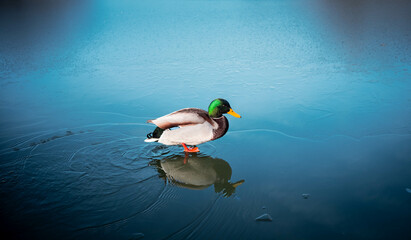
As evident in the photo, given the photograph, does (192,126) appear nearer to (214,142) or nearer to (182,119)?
(182,119)

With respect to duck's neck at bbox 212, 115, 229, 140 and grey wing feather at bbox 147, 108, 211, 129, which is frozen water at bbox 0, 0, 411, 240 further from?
grey wing feather at bbox 147, 108, 211, 129

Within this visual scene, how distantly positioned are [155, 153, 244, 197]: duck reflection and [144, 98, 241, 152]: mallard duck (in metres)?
0.18

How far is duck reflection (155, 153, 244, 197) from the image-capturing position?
2.93 m

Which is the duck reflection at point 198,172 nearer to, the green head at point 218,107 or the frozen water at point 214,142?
the frozen water at point 214,142

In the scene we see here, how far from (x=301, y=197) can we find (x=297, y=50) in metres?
4.76

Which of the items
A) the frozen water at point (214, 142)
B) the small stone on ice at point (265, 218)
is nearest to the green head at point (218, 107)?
the frozen water at point (214, 142)

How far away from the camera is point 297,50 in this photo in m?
6.93

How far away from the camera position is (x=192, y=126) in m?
3.44

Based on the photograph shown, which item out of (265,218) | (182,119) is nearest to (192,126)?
(182,119)

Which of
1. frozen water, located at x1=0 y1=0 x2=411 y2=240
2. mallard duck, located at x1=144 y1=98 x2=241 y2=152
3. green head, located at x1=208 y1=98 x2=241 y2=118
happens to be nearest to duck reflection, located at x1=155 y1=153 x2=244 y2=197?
frozen water, located at x1=0 y1=0 x2=411 y2=240

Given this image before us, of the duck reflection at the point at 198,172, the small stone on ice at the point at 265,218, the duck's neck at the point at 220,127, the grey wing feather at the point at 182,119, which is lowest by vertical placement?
the small stone on ice at the point at 265,218

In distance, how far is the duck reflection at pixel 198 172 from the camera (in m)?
2.93

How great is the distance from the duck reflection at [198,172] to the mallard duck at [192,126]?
0.18 meters

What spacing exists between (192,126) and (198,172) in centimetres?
48
